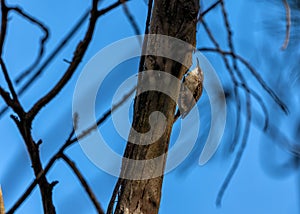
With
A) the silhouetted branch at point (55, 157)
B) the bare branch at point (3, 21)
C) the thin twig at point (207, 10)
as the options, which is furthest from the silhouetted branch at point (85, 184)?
the thin twig at point (207, 10)

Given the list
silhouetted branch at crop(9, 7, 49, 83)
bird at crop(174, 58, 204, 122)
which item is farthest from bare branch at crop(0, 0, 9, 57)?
bird at crop(174, 58, 204, 122)

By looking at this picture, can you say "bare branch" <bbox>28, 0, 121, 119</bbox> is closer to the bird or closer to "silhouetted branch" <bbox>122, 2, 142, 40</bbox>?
"silhouetted branch" <bbox>122, 2, 142, 40</bbox>

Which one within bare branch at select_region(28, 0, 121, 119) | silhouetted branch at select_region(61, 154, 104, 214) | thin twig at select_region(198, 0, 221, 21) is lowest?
silhouetted branch at select_region(61, 154, 104, 214)

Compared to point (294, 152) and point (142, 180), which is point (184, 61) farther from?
point (294, 152)

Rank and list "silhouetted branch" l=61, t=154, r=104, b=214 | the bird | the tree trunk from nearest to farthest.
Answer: "silhouetted branch" l=61, t=154, r=104, b=214 → the tree trunk → the bird

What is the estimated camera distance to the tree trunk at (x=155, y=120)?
0.91m

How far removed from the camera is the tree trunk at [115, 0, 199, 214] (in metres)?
0.91

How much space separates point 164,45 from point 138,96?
11cm

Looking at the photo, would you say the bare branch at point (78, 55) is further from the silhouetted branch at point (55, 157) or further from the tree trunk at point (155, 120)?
the tree trunk at point (155, 120)

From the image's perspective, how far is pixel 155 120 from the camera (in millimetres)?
946

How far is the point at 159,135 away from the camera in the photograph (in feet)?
3.11

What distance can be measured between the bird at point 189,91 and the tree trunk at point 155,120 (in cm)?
14

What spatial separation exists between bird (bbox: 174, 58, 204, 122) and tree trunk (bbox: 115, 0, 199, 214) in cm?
14

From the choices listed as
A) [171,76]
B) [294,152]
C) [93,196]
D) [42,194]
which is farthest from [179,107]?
[93,196]
